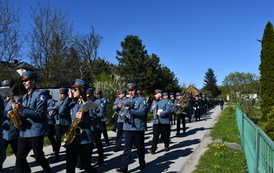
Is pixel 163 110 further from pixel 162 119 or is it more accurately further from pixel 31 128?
pixel 31 128

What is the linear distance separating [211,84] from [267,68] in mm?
78175

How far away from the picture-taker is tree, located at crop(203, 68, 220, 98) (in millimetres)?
89312

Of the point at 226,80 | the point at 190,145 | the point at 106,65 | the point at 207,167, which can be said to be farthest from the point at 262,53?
the point at 226,80

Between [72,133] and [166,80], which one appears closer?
[72,133]

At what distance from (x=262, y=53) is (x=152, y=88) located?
44.1 feet

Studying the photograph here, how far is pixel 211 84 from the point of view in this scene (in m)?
91.9

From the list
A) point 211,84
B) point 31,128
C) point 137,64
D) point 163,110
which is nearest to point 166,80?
point 137,64

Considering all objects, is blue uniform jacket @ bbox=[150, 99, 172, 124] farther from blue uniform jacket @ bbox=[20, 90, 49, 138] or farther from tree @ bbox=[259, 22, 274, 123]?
tree @ bbox=[259, 22, 274, 123]

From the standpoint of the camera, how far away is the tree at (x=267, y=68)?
15.8 metres

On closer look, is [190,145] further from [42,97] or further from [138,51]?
[138,51]

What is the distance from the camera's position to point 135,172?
5.58 m

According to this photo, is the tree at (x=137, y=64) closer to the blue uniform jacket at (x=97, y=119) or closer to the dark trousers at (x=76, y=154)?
the blue uniform jacket at (x=97, y=119)

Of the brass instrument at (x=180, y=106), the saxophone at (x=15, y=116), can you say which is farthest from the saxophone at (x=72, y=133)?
the brass instrument at (x=180, y=106)

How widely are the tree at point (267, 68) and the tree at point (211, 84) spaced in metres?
74.0
